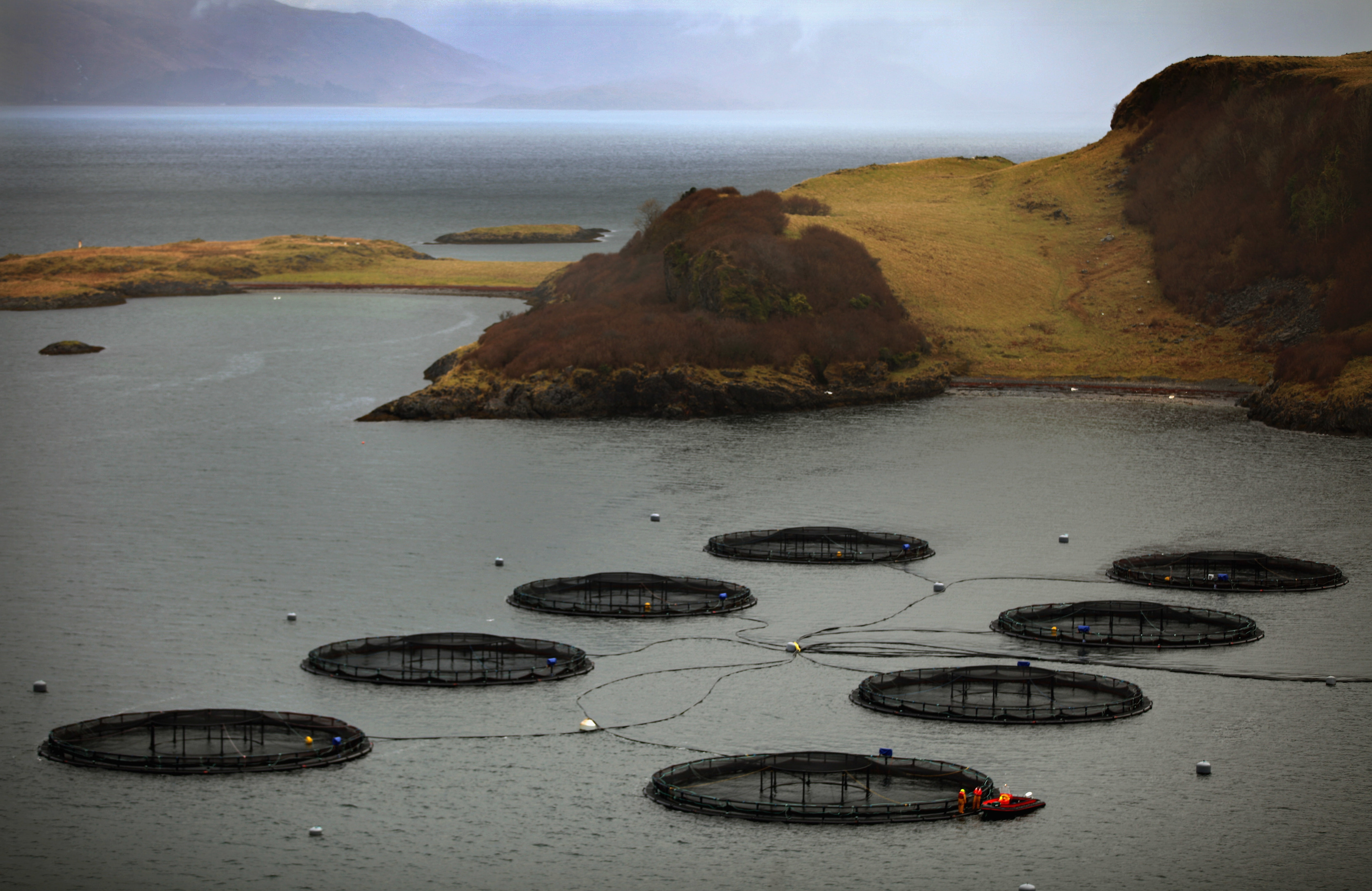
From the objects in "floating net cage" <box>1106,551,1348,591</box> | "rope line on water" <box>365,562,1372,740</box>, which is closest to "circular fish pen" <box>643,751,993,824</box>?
"rope line on water" <box>365,562,1372,740</box>

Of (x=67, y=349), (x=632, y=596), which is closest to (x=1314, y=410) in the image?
(x=632, y=596)

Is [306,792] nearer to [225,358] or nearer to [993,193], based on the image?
[225,358]

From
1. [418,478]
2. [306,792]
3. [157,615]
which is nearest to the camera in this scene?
[306,792]

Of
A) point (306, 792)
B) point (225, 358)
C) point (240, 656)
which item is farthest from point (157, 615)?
point (225, 358)

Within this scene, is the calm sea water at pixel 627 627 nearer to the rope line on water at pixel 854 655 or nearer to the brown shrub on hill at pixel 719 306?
the rope line on water at pixel 854 655

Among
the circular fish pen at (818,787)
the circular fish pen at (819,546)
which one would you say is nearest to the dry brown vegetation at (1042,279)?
the circular fish pen at (819,546)

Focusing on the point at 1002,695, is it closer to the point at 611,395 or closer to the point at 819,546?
the point at 819,546

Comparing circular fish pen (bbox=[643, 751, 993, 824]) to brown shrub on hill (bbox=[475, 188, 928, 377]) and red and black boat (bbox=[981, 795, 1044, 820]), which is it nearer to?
red and black boat (bbox=[981, 795, 1044, 820])
